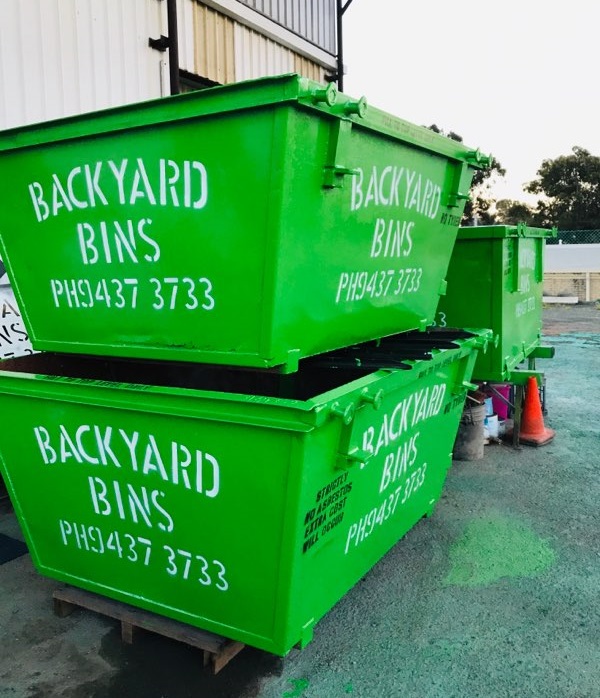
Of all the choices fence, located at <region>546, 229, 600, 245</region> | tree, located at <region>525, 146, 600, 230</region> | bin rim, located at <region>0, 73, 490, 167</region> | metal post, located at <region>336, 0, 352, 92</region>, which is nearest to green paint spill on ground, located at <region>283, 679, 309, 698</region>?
bin rim, located at <region>0, 73, 490, 167</region>

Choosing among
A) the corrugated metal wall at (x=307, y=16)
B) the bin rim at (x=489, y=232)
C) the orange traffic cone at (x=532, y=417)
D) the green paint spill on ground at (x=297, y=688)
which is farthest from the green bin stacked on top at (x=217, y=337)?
the corrugated metal wall at (x=307, y=16)

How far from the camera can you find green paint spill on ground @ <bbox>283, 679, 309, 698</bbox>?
8.07 feet

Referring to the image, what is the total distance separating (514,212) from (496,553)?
111 ft

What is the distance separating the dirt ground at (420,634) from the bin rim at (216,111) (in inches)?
82.4

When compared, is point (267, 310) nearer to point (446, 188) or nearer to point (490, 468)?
point (446, 188)

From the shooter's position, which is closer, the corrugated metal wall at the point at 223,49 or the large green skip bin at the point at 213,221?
the large green skip bin at the point at 213,221

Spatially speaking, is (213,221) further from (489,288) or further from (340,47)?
(340,47)

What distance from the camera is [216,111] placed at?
209cm

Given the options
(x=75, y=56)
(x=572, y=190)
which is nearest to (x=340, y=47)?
(x=75, y=56)

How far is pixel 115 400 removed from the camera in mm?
2373

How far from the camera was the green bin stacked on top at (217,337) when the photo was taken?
2125 millimetres

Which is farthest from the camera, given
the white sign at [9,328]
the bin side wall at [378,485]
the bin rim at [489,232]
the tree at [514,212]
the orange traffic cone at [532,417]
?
the tree at [514,212]

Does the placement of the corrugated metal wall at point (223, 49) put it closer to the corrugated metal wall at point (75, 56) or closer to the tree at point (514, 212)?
the corrugated metal wall at point (75, 56)

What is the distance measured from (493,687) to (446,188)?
7.51ft
